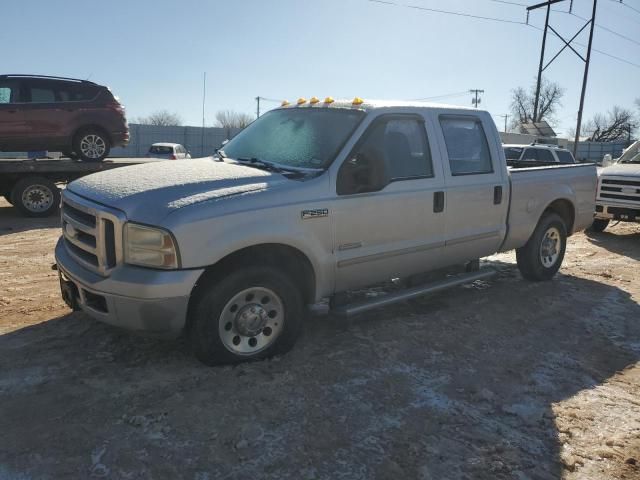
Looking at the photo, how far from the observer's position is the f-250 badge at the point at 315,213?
380 cm

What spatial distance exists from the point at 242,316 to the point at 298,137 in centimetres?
164

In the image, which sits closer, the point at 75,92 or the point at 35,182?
the point at 35,182

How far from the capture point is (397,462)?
2.79 m

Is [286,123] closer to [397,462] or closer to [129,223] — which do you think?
[129,223]

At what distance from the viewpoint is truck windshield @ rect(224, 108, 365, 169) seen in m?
4.17

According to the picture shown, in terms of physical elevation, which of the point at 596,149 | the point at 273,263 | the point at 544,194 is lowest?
the point at 273,263

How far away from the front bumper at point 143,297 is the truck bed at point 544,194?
12.3ft

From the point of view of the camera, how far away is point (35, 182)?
10109mm

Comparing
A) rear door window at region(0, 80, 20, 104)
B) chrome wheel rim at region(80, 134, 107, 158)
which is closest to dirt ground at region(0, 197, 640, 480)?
chrome wheel rim at region(80, 134, 107, 158)

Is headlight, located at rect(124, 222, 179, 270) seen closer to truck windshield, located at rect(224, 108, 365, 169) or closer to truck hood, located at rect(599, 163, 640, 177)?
truck windshield, located at rect(224, 108, 365, 169)

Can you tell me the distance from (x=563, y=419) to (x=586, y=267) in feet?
16.0

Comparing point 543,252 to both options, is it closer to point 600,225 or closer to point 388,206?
point 388,206

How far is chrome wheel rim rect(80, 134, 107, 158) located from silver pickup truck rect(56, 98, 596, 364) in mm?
7244

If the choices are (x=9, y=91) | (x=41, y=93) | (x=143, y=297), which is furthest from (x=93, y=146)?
(x=143, y=297)
